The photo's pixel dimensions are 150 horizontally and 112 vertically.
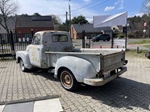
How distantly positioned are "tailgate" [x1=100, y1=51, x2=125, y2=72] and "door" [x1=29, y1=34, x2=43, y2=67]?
2.72 meters

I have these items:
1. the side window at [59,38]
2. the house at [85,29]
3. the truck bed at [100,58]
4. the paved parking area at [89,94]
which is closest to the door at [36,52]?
the truck bed at [100,58]

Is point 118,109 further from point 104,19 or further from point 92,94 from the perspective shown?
point 104,19

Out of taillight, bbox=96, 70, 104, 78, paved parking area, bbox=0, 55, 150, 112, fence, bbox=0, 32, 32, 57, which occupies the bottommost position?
paved parking area, bbox=0, 55, 150, 112

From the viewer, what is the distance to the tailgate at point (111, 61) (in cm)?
409

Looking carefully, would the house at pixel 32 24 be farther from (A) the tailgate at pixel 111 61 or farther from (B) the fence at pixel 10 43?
(A) the tailgate at pixel 111 61

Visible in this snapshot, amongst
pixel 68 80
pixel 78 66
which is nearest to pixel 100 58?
pixel 78 66

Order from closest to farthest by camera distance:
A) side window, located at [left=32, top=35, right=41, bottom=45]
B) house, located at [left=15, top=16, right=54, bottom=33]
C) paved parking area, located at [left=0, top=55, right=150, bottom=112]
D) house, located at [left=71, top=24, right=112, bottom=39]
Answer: paved parking area, located at [left=0, top=55, right=150, bottom=112], side window, located at [left=32, top=35, right=41, bottom=45], house, located at [left=15, top=16, right=54, bottom=33], house, located at [left=71, top=24, right=112, bottom=39]

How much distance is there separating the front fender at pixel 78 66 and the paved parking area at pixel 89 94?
67 cm

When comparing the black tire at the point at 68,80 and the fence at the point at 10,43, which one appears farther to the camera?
the fence at the point at 10,43

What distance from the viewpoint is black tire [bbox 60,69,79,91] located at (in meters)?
4.63

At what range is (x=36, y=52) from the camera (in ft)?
20.1

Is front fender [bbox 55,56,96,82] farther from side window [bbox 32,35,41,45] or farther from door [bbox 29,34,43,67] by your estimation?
side window [bbox 32,35,41,45]

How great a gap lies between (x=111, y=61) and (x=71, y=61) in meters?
1.18

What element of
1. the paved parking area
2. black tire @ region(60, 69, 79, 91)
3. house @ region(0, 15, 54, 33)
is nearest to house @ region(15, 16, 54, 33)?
house @ region(0, 15, 54, 33)
